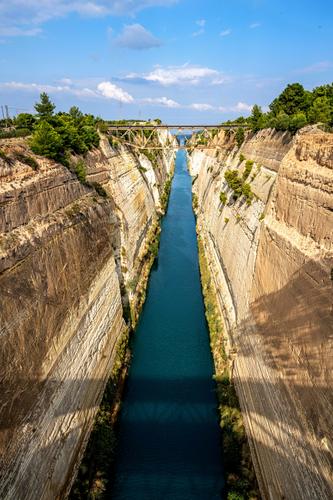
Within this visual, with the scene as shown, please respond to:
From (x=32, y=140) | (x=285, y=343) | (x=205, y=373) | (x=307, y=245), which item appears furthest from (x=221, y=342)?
(x=32, y=140)

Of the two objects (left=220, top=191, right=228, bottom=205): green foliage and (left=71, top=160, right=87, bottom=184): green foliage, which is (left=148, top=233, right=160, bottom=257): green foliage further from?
(left=71, top=160, right=87, bottom=184): green foliage

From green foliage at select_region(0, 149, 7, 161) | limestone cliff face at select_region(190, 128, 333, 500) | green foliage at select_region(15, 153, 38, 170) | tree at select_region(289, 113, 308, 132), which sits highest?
tree at select_region(289, 113, 308, 132)

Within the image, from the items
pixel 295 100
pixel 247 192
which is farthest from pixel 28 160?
pixel 295 100

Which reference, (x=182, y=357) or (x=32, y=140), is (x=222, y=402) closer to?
(x=182, y=357)

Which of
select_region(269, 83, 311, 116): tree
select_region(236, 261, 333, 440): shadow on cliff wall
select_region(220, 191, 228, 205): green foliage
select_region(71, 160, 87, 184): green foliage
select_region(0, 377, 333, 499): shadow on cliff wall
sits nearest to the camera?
select_region(236, 261, 333, 440): shadow on cliff wall

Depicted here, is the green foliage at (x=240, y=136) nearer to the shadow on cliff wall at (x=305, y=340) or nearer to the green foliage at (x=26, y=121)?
the green foliage at (x=26, y=121)

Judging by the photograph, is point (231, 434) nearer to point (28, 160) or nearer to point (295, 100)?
point (28, 160)

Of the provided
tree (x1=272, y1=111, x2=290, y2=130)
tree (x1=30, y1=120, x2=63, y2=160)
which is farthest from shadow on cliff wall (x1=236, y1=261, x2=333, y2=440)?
tree (x1=30, y1=120, x2=63, y2=160)
